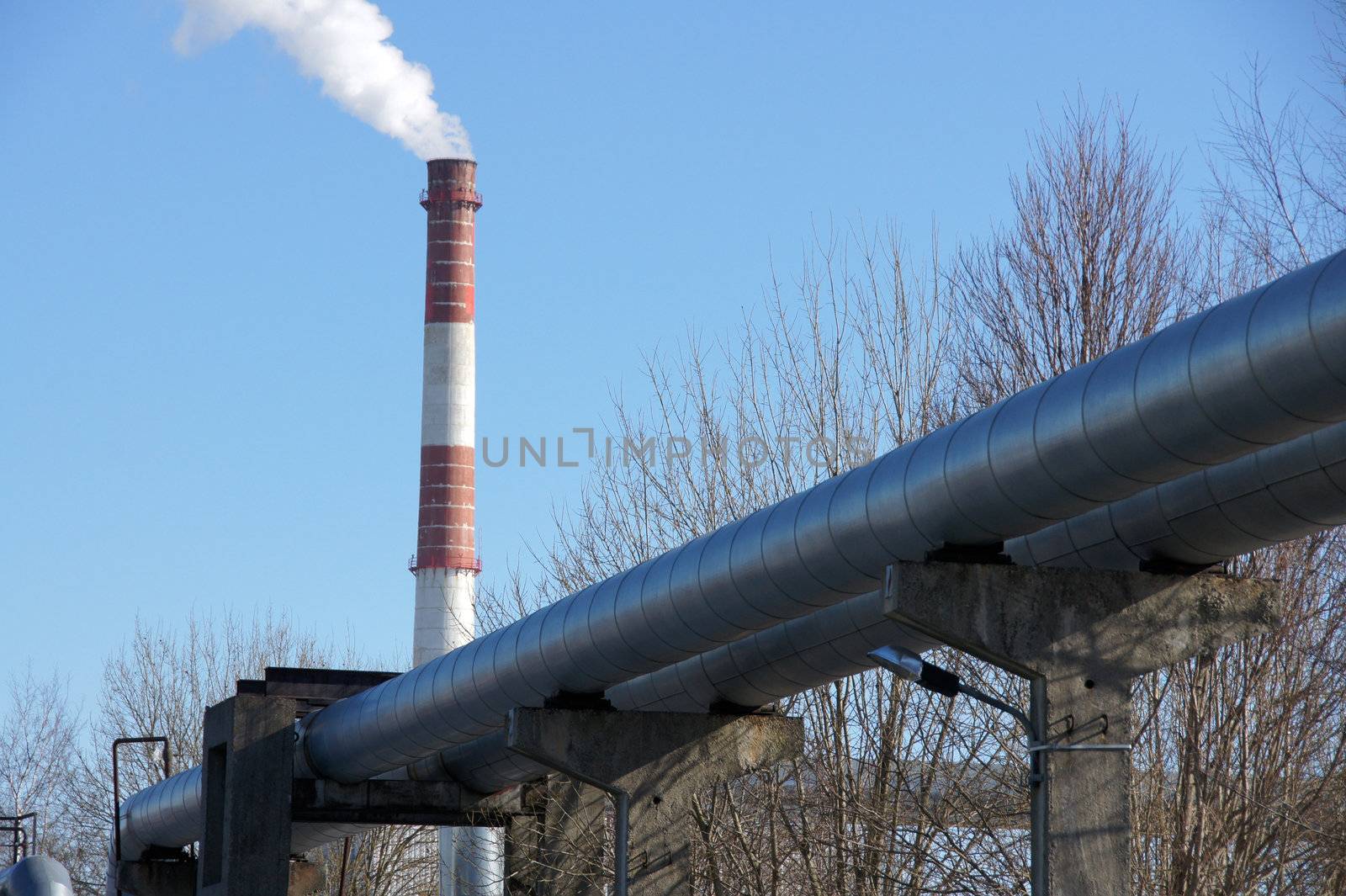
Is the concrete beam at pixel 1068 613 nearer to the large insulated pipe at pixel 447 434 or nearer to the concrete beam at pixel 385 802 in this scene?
the concrete beam at pixel 385 802

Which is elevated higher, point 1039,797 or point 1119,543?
point 1119,543

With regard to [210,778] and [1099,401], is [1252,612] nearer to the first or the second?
[1099,401]

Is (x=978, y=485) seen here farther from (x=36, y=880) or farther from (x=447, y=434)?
(x=447, y=434)

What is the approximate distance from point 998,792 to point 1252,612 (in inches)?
338

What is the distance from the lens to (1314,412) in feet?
20.5

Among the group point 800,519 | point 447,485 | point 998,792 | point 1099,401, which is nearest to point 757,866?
point 998,792

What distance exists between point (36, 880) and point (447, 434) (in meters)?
28.8

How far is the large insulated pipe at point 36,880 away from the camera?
711 inches

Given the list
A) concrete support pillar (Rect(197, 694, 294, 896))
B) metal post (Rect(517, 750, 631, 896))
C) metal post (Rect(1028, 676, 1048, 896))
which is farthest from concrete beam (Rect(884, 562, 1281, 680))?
concrete support pillar (Rect(197, 694, 294, 896))

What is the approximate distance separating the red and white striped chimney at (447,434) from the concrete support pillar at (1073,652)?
37403mm

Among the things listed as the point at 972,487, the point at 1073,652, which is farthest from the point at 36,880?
the point at 972,487

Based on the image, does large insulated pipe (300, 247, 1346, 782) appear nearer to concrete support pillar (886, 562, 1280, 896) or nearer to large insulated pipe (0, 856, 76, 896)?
concrete support pillar (886, 562, 1280, 896)

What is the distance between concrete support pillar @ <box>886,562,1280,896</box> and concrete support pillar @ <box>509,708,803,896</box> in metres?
4.73

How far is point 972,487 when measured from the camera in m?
7.84
